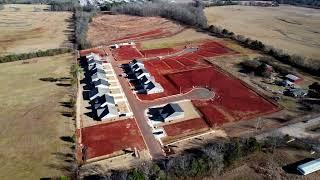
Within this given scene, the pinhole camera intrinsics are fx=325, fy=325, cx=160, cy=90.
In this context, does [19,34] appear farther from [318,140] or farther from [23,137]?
[318,140]

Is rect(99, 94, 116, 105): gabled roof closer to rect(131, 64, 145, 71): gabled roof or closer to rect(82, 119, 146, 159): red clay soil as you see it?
rect(82, 119, 146, 159): red clay soil

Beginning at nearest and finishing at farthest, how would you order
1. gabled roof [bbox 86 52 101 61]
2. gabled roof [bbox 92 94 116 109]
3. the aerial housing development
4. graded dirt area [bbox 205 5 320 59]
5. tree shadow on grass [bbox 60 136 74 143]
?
the aerial housing development, tree shadow on grass [bbox 60 136 74 143], gabled roof [bbox 92 94 116 109], gabled roof [bbox 86 52 101 61], graded dirt area [bbox 205 5 320 59]

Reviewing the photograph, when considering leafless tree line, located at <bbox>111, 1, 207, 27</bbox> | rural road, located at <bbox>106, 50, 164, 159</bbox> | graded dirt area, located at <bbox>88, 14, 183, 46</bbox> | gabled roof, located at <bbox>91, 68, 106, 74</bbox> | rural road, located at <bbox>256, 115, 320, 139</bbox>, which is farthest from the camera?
leafless tree line, located at <bbox>111, 1, 207, 27</bbox>

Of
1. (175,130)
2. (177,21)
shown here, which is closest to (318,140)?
(175,130)

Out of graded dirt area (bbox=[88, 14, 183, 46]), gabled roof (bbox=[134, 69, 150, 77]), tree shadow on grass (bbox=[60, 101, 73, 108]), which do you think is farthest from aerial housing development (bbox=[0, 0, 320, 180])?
gabled roof (bbox=[134, 69, 150, 77])

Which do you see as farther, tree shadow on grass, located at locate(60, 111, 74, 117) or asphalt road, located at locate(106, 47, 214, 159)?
tree shadow on grass, located at locate(60, 111, 74, 117)

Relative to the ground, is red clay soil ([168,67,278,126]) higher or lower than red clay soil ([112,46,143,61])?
lower

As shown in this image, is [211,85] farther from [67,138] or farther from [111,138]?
[67,138]
